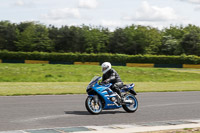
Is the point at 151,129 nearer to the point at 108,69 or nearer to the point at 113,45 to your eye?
the point at 108,69

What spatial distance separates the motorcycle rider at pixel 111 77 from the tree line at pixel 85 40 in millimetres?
87419

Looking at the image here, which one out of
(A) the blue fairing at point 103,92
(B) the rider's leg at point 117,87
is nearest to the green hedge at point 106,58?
(B) the rider's leg at point 117,87

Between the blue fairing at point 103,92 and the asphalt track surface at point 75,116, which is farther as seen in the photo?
the blue fairing at point 103,92

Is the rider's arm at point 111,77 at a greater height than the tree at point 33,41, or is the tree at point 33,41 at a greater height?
the tree at point 33,41

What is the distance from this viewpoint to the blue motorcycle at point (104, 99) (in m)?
11.1

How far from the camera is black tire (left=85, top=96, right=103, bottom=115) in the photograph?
433 inches

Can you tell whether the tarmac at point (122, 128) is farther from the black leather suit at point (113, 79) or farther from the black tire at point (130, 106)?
the black leather suit at point (113, 79)

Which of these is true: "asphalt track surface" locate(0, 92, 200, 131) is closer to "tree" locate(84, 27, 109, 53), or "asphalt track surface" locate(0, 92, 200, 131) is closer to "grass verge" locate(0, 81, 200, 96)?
"grass verge" locate(0, 81, 200, 96)

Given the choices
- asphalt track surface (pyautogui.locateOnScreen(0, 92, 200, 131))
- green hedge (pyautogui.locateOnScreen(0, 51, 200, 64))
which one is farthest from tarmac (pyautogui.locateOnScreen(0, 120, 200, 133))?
green hedge (pyautogui.locateOnScreen(0, 51, 200, 64))

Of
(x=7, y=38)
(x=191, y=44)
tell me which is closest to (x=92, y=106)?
(x=191, y=44)

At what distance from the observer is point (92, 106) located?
11.1 m

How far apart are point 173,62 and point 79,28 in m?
51.8

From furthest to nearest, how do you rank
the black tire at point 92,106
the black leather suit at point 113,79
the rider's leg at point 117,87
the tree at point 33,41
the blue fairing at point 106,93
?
the tree at point 33,41 < the rider's leg at point 117,87 < the black leather suit at point 113,79 < the blue fairing at point 106,93 < the black tire at point 92,106

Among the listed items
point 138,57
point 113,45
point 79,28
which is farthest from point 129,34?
point 138,57
